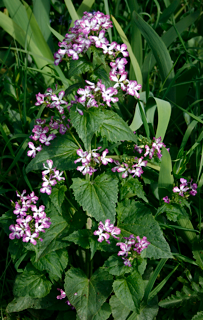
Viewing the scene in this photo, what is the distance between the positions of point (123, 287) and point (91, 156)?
82 cm

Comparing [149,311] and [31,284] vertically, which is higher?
[31,284]

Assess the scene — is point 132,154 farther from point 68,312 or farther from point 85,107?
point 68,312

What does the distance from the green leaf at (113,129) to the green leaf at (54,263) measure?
32.5 inches

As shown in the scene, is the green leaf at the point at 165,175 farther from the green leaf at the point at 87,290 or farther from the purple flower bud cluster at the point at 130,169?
the green leaf at the point at 87,290

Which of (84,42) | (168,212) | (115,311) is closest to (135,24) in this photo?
(84,42)

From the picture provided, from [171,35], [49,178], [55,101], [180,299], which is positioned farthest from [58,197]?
[171,35]

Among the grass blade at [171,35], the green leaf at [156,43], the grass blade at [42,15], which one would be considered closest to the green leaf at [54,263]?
the green leaf at [156,43]

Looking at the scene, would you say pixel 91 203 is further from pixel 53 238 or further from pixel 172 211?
pixel 172 211

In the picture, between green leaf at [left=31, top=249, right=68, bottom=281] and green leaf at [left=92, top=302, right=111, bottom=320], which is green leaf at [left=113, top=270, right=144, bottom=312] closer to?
green leaf at [left=92, top=302, right=111, bottom=320]

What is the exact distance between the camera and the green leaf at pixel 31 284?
75.7 inches

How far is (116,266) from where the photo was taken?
177 centimetres

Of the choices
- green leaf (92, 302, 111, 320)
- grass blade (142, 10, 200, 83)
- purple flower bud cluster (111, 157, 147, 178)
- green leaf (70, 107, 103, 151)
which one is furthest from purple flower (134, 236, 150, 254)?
grass blade (142, 10, 200, 83)

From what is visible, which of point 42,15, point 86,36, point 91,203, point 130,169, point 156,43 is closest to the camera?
point 86,36

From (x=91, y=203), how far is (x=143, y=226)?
0.46 metres
